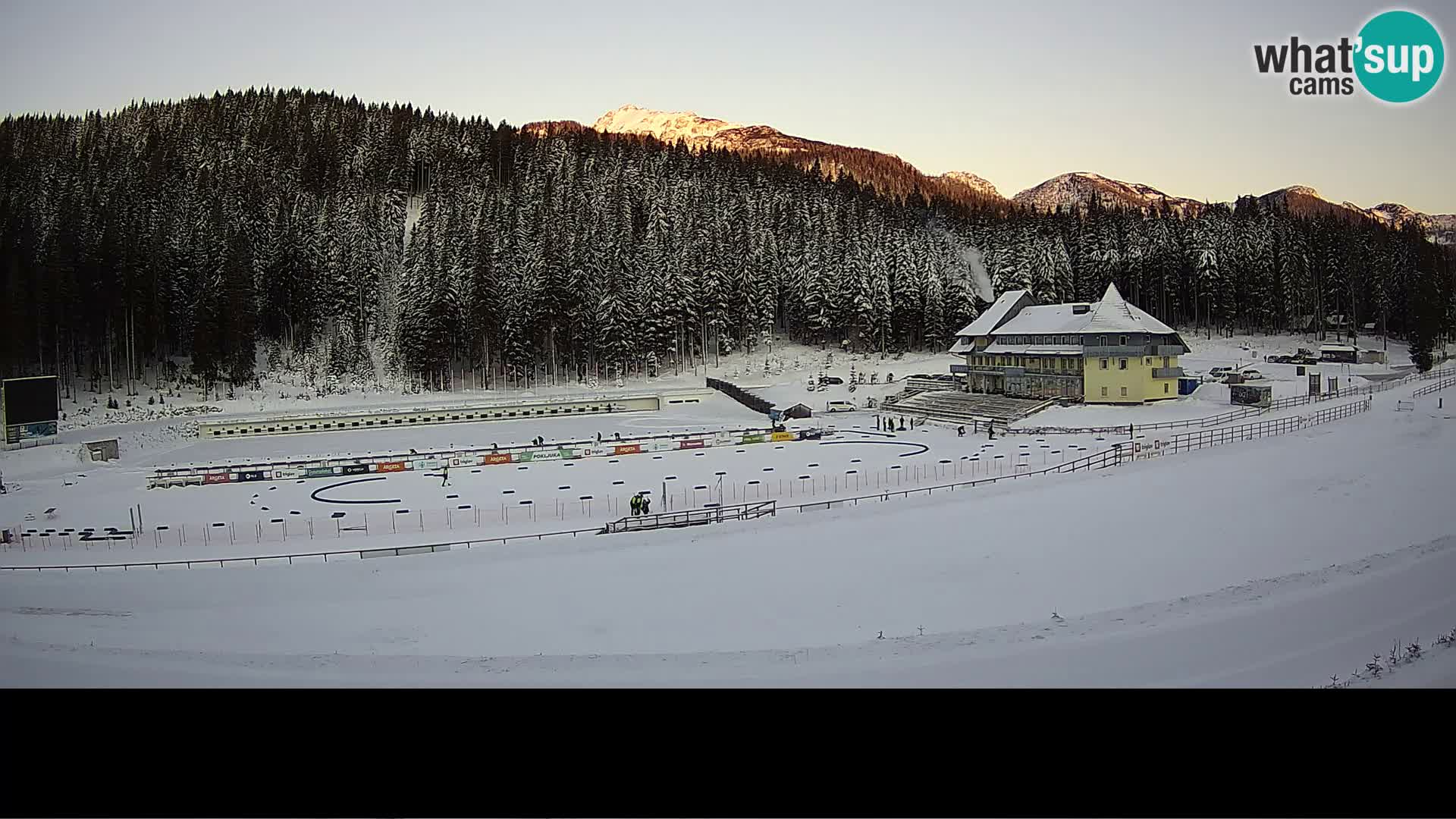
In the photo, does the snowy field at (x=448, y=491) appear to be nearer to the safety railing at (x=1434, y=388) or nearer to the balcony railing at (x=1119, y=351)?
the safety railing at (x=1434, y=388)

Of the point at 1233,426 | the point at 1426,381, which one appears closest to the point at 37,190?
the point at 1233,426

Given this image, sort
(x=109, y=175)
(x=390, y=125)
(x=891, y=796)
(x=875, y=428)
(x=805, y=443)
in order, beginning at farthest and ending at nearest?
(x=390, y=125) → (x=109, y=175) → (x=875, y=428) → (x=805, y=443) → (x=891, y=796)

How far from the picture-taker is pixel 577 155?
59.6m

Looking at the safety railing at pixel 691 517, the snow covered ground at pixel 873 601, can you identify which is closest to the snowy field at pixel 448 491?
the safety railing at pixel 691 517

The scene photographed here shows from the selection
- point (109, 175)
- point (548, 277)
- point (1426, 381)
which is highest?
point (109, 175)

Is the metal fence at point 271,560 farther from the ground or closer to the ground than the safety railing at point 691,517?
closer to the ground

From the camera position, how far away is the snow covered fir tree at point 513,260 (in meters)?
30.6

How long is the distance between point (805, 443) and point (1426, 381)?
11922mm

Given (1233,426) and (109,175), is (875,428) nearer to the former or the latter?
(1233,426)

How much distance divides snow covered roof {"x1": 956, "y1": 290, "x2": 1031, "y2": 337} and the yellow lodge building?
0.20 metres

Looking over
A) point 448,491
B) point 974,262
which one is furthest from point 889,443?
point 974,262

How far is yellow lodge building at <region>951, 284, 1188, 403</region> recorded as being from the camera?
24.6m

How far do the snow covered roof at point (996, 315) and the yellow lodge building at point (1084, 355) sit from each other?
0.20 meters

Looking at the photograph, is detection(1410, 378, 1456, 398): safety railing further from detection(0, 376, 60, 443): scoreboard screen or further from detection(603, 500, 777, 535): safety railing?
detection(0, 376, 60, 443): scoreboard screen
